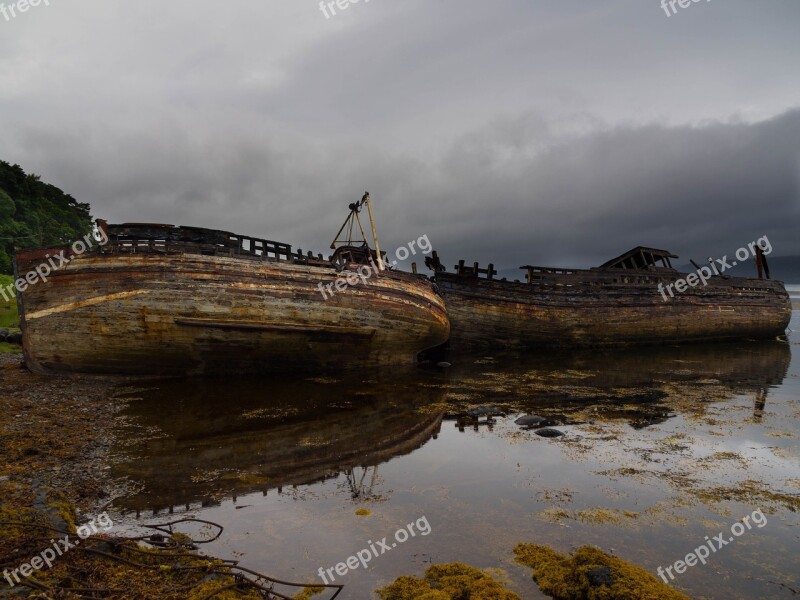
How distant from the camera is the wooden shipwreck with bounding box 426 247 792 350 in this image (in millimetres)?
22359

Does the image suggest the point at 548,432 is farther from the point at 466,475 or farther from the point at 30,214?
the point at 30,214

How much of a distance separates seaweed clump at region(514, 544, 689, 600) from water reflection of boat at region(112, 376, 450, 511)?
282 centimetres

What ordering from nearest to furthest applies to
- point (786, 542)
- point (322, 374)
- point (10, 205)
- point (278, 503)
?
point (786, 542) < point (278, 503) < point (322, 374) < point (10, 205)

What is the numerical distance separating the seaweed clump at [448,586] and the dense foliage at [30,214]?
54.0 metres

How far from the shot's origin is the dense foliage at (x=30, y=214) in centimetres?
4897

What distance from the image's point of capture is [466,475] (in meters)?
7.24

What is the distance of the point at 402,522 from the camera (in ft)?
18.2

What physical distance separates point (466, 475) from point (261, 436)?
168 inches

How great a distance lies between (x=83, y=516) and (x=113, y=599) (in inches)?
88.8

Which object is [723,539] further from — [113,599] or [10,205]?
[10,205]

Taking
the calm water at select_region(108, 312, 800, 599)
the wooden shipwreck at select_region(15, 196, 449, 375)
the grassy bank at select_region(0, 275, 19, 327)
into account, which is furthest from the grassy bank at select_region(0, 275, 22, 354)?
the calm water at select_region(108, 312, 800, 599)

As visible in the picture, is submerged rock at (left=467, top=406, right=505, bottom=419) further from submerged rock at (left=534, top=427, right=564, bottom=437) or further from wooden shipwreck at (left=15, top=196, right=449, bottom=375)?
wooden shipwreck at (left=15, top=196, right=449, bottom=375)

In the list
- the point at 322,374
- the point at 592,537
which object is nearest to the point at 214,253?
the point at 322,374

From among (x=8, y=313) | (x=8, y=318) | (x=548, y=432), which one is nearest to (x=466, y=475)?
(x=548, y=432)
